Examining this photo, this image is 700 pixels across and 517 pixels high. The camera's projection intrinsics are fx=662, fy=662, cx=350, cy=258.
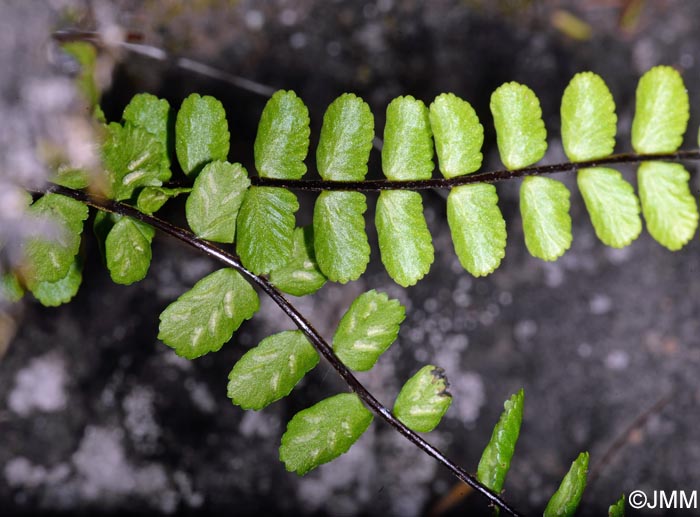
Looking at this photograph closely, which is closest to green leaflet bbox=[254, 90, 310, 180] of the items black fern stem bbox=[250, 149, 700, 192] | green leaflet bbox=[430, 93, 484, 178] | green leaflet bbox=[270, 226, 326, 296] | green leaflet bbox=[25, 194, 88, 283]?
black fern stem bbox=[250, 149, 700, 192]

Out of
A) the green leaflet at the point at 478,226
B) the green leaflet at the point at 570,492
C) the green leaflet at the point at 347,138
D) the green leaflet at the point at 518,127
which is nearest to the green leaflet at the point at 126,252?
→ the green leaflet at the point at 347,138

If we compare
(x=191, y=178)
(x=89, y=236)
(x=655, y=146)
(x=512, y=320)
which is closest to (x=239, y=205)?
(x=191, y=178)

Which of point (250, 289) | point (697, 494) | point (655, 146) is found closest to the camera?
point (655, 146)

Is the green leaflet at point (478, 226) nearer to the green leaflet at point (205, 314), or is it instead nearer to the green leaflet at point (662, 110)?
the green leaflet at point (662, 110)

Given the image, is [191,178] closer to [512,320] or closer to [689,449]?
[512,320]

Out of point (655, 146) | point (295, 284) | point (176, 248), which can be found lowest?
point (176, 248)

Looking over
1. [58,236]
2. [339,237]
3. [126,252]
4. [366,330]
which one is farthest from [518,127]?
[58,236]

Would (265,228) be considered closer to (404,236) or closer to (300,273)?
(300,273)

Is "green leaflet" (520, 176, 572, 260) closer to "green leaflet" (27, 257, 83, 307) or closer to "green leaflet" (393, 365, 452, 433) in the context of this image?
"green leaflet" (393, 365, 452, 433)

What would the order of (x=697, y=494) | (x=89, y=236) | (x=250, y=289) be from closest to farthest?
(x=250, y=289)
(x=89, y=236)
(x=697, y=494)
